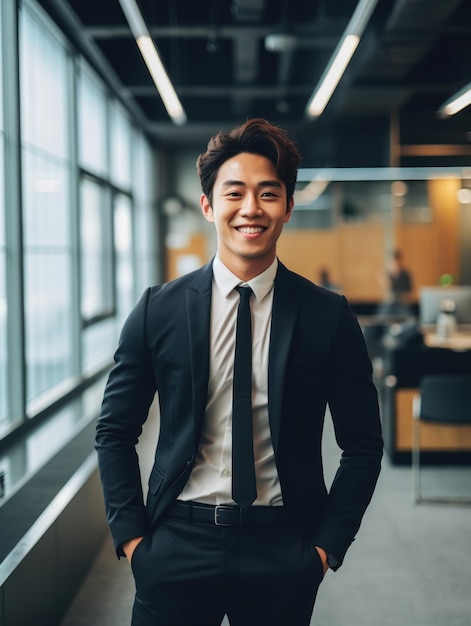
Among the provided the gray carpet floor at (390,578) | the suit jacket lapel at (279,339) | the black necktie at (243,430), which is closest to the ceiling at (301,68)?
the gray carpet floor at (390,578)

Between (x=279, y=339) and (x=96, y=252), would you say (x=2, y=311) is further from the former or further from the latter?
(x=96, y=252)

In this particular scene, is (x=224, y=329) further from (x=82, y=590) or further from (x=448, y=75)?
(x=448, y=75)

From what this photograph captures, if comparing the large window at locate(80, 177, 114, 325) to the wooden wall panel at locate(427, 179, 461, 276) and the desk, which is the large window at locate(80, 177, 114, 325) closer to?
the desk

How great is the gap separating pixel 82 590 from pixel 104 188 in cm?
564

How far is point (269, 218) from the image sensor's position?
1.61m

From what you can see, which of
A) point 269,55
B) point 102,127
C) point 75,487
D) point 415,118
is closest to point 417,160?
point 415,118

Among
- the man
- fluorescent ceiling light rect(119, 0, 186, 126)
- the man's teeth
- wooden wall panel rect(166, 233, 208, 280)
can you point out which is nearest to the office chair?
fluorescent ceiling light rect(119, 0, 186, 126)

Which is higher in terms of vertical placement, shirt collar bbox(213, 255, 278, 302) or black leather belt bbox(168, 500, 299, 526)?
shirt collar bbox(213, 255, 278, 302)

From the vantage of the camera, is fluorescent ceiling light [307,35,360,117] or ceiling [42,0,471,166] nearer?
fluorescent ceiling light [307,35,360,117]

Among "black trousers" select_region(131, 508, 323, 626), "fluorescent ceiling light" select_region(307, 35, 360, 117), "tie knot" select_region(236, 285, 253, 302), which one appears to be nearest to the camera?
"black trousers" select_region(131, 508, 323, 626)

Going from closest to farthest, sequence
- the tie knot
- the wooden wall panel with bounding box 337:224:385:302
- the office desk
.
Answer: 1. the tie knot
2. the office desk
3. the wooden wall panel with bounding box 337:224:385:302

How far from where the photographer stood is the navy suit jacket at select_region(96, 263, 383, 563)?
1600mm

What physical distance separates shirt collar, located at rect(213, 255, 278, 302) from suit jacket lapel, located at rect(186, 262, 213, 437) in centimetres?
3

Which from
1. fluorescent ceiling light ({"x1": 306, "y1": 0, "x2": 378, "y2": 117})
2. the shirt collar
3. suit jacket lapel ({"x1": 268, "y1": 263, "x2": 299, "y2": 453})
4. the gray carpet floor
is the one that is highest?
fluorescent ceiling light ({"x1": 306, "y1": 0, "x2": 378, "y2": 117})
